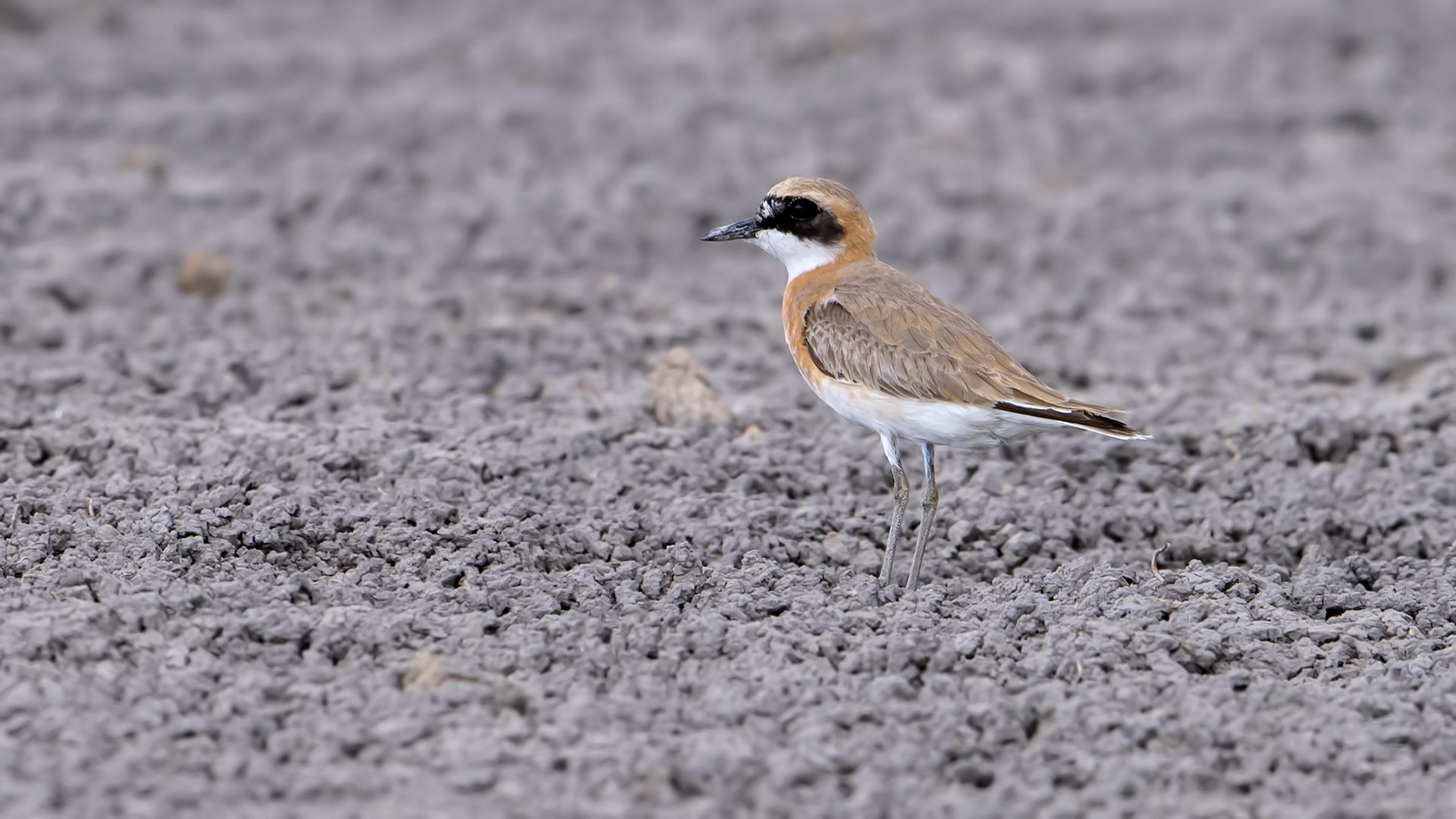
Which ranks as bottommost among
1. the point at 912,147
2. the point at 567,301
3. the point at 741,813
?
the point at 741,813

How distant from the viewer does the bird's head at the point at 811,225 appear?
5.82 metres

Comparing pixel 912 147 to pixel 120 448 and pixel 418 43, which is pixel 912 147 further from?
pixel 120 448

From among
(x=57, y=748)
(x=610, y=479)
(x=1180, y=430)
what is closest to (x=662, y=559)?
(x=610, y=479)

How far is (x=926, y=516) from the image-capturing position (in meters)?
5.38

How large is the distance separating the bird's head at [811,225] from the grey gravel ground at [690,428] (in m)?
0.82

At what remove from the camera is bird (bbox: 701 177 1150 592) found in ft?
16.8

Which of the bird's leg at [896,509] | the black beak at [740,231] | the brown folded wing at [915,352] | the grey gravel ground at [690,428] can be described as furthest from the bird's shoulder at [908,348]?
the grey gravel ground at [690,428]

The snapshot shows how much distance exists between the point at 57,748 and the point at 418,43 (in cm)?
808

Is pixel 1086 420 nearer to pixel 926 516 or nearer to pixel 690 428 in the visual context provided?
pixel 926 516

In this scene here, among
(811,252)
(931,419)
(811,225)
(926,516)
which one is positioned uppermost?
(811,225)

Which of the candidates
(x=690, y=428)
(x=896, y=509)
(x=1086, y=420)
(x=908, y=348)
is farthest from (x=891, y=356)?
(x=690, y=428)

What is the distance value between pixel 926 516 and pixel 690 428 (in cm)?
139

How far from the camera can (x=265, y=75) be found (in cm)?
1059

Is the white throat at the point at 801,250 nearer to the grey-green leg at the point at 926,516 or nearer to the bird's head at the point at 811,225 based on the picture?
the bird's head at the point at 811,225
